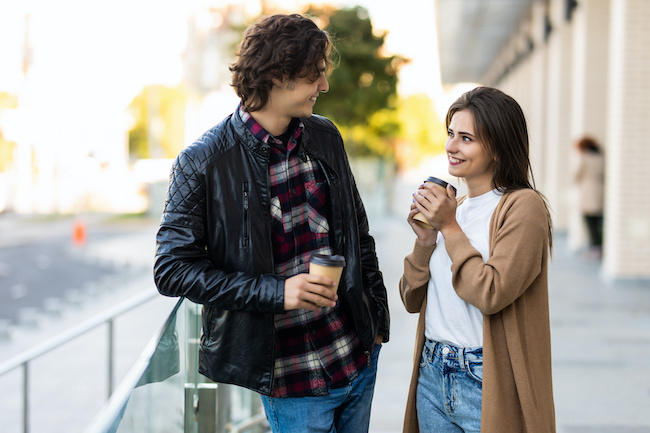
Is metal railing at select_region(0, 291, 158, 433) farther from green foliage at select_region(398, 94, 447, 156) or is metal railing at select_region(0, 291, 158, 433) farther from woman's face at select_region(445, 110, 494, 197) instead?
green foliage at select_region(398, 94, 447, 156)

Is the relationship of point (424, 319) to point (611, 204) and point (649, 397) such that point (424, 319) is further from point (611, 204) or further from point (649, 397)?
point (611, 204)

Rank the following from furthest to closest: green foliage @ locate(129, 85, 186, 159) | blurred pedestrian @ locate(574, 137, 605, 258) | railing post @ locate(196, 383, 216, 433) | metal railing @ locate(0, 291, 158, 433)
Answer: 1. green foliage @ locate(129, 85, 186, 159)
2. blurred pedestrian @ locate(574, 137, 605, 258)
3. metal railing @ locate(0, 291, 158, 433)
4. railing post @ locate(196, 383, 216, 433)

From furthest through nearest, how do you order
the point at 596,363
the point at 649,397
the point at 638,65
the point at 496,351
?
the point at 638,65 → the point at 596,363 → the point at 649,397 → the point at 496,351

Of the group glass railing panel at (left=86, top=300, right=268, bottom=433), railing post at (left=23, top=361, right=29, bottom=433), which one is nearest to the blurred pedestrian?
glass railing panel at (left=86, top=300, right=268, bottom=433)

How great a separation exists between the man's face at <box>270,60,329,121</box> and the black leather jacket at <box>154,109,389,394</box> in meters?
0.12

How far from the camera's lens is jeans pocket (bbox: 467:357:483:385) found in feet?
6.28

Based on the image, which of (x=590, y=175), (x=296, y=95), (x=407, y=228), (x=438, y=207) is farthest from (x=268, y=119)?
(x=407, y=228)

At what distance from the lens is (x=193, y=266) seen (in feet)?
5.93

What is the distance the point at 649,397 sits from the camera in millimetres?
4625

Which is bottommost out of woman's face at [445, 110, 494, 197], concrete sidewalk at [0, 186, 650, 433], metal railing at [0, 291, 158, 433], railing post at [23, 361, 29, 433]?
concrete sidewalk at [0, 186, 650, 433]

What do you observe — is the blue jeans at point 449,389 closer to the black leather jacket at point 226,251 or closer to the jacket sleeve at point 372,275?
the jacket sleeve at point 372,275

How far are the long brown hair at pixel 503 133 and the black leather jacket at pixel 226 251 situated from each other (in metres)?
0.62

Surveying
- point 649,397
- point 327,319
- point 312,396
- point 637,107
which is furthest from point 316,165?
point 637,107

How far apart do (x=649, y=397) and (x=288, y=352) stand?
360 centimetres
